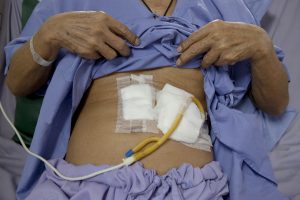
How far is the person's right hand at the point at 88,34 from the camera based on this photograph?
0.92 m

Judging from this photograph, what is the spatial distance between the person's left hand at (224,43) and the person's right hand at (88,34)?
6.4 inches

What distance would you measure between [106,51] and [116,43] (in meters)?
0.03

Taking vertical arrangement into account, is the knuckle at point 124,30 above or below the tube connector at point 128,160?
above

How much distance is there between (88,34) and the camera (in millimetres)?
917

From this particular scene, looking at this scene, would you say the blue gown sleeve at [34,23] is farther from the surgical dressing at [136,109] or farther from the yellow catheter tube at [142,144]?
the yellow catheter tube at [142,144]

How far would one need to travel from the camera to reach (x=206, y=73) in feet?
3.61

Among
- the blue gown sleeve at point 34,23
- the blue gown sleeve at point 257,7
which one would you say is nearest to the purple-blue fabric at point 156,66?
the blue gown sleeve at point 34,23

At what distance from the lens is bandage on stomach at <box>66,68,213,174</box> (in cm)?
95

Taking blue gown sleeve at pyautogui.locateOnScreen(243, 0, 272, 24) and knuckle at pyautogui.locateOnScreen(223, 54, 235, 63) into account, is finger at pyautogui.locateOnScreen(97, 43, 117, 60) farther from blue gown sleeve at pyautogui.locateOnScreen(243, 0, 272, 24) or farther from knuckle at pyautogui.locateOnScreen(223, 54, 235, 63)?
blue gown sleeve at pyautogui.locateOnScreen(243, 0, 272, 24)

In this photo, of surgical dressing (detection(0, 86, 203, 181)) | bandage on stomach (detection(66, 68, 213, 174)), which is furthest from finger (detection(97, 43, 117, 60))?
surgical dressing (detection(0, 86, 203, 181))

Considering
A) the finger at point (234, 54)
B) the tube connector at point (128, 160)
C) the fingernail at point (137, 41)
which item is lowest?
the tube connector at point (128, 160)

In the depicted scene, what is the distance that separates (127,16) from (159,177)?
0.49 m

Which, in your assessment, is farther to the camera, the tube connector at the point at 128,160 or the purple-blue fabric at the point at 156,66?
the purple-blue fabric at the point at 156,66

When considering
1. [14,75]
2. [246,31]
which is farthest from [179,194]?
[14,75]
